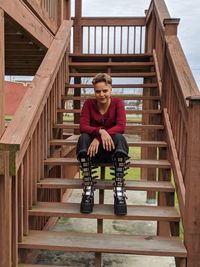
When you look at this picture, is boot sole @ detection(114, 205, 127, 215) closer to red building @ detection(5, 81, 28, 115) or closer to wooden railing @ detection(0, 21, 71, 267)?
wooden railing @ detection(0, 21, 71, 267)

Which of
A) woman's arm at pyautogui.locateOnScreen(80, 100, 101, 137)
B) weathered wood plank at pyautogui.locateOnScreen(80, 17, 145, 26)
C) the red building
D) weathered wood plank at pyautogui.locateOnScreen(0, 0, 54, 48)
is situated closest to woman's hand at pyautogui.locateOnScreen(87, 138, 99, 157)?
woman's arm at pyautogui.locateOnScreen(80, 100, 101, 137)

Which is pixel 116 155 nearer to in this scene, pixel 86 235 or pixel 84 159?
pixel 84 159

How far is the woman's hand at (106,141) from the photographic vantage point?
248 cm

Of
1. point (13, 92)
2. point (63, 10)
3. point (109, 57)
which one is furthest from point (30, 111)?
point (13, 92)

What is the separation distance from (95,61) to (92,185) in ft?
10.5

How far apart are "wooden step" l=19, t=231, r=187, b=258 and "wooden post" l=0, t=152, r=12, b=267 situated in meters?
0.20

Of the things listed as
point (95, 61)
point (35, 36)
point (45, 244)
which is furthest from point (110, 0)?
point (45, 244)

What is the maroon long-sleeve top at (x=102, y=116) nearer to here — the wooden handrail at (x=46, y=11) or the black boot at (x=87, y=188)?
the black boot at (x=87, y=188)

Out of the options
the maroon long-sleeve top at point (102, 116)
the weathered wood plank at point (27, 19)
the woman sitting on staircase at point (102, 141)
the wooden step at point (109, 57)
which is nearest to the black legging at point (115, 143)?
the woman sitting on staircase at point (102, 141)

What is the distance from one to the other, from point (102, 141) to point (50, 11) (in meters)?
2.69

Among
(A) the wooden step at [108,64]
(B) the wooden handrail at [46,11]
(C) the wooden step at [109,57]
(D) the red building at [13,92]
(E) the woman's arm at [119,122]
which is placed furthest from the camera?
(D) the red building at [13,92]

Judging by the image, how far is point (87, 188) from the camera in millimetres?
2498

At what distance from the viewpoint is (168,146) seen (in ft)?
10.4

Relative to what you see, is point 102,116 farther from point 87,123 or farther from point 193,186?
point 193,186
